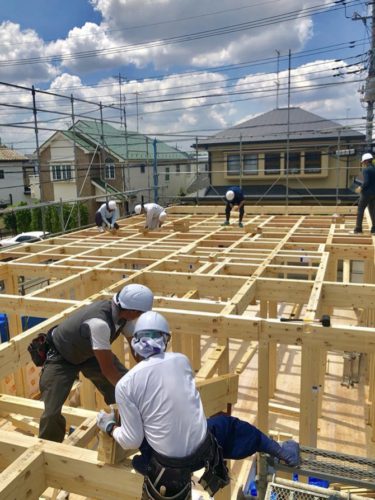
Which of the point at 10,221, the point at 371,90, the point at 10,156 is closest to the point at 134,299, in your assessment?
the point at 371,90

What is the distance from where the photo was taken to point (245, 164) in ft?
65.3

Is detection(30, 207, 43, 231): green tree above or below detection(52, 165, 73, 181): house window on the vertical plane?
below

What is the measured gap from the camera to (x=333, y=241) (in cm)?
778

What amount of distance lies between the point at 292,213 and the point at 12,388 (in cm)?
999

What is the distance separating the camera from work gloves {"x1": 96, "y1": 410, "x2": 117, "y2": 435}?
229 cm

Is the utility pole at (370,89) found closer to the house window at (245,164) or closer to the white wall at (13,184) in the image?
the house window at (245,164)

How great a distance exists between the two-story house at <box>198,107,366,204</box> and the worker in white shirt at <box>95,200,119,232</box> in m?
8.34

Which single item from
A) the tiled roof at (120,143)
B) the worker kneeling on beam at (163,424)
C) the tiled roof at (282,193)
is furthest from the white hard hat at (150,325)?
the tiled roof at (120,143)

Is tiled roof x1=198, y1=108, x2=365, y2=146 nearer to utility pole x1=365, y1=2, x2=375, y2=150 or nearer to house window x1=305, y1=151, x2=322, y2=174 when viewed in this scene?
utility pole x1=365, y1=2, x2=375, y2=150

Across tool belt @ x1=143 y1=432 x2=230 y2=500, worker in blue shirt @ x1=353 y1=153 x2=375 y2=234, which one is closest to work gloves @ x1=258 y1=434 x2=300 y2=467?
tool belt @ x1=143 y1=432 x2=230 y2=500

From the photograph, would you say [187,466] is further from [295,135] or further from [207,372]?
[295,135]

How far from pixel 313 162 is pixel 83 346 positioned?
56.4 feet

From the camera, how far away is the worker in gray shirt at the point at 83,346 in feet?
10.2

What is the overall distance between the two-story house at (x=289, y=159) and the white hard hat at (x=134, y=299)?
14.4 meters
